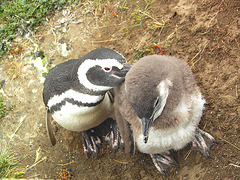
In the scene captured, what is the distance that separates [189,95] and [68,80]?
1356 millimetres

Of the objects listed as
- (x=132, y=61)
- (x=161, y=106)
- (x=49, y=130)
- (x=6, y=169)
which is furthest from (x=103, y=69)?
(x=49, y=130)

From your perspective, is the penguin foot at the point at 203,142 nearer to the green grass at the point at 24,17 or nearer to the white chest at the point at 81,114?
the white chest at the point at 81,114

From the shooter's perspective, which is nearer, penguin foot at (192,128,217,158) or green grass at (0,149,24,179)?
green grass at (0,149,24,179)

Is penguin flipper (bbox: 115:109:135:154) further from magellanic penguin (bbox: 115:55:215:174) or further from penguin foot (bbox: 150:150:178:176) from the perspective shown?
penguin foot (bbox: 150:150:178:176)

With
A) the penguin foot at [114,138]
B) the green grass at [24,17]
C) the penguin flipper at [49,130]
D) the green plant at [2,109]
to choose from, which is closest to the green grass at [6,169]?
the penguin flipper at [49,130]

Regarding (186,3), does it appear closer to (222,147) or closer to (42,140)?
(222,147)

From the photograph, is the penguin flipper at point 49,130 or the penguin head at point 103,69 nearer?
the penguin head at point 103,69

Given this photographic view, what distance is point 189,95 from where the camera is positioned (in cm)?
221

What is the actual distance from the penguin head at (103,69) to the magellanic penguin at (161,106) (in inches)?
5.6

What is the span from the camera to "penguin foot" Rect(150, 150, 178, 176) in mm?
2799

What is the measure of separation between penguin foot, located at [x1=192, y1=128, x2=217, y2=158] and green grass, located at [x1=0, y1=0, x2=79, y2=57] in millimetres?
3257

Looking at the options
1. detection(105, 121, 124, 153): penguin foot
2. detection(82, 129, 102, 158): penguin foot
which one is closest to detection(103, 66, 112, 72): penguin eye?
detection(105, 121, 124, 153): penguin foot

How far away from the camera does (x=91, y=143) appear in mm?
3367

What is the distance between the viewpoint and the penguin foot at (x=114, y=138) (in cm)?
319
